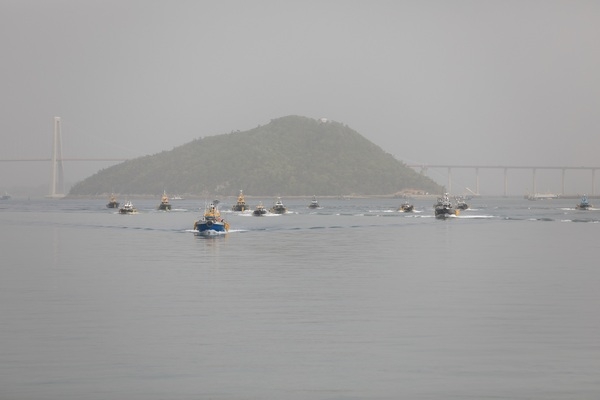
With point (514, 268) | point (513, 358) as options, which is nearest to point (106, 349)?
point (513, 358)

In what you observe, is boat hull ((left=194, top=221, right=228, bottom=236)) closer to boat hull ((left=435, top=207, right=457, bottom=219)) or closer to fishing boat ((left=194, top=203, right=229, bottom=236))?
fishing boat ((left=194, top=203, right=229, bottom=236))

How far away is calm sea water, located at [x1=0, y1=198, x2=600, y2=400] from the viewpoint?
26.1 m

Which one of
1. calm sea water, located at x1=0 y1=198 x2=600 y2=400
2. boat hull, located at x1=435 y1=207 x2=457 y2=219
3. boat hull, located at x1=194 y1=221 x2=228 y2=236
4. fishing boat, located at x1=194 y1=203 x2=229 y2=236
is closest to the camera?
calm sea water, located at x1=0 y1=198 x2=600 y2=400

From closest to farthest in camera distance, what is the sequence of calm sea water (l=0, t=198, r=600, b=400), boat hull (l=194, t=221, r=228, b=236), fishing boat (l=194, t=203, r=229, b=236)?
calm sea water (l=0, t=198, r=600, b=400), boat hull (l=194, t=221, r=228, b=236), fishing boat (l=194, t=203, r=229, b=236)

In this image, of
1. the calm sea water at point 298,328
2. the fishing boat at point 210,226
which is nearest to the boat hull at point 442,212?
the fishing boat at point 210,226

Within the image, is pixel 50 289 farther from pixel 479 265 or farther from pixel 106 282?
pixel 479 265

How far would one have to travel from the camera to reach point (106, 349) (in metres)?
31.4

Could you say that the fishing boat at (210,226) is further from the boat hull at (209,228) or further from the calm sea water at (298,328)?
the calm sea water at (298,328)

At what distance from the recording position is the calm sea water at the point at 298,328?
2606cm

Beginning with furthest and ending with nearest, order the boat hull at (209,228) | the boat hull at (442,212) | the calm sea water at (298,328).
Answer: the boat hull at (442,212) < the boat hull at (209,228) < the calm sea water at (298,328)

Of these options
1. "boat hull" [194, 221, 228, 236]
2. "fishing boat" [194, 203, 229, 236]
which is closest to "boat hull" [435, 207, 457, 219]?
"fishing boat" [194, 203, 229, 236]

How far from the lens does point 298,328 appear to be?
36.8m

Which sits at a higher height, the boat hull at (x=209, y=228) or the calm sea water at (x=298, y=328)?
the calm sea water at (x=298, y=328)

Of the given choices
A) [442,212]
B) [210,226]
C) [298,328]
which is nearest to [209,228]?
[210,226]
